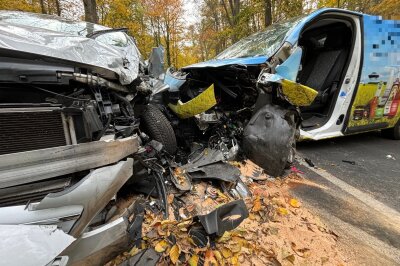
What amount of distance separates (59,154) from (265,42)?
2.97 metres

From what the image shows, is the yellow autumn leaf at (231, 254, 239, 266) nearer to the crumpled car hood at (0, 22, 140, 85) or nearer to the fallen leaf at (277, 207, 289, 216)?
the fallen leaf at (277, 207, 289, 216)

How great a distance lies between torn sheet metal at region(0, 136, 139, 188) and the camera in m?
1.18

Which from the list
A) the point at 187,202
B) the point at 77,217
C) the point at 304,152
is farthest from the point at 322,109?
the point at 77,217

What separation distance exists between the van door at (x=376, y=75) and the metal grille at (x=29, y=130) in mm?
3692

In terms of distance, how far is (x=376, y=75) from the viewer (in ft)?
12.0

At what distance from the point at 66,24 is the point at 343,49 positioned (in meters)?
3.73

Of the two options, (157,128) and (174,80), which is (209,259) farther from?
(174,80)

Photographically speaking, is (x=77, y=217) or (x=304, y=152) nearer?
(x=77, y=217)

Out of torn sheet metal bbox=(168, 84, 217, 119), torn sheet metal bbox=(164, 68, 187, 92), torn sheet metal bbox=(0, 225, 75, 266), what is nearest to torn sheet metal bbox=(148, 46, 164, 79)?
torn sheet metal bbox=(164, 68, 187, 92)

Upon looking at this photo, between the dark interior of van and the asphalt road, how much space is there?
566 mm

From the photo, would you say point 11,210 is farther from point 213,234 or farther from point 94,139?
point 213,234

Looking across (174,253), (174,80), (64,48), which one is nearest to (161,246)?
(174,253)

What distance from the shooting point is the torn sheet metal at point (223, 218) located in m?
1.70

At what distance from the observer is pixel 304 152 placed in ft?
12.6
